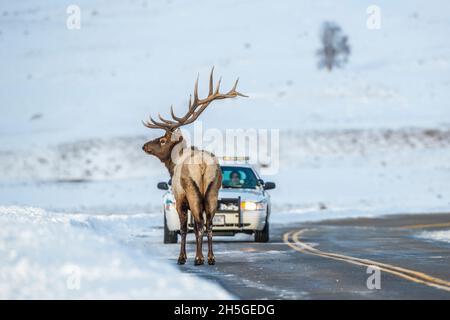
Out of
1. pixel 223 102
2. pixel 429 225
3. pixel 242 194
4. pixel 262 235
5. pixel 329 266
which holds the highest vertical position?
pixel 223 102

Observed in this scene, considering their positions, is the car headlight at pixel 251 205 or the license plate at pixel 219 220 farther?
the car headlight at pixel 251 205

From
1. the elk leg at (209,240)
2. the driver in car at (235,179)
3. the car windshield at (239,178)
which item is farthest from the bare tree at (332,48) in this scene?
the elk leg at (209,240)

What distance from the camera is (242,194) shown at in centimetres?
2403

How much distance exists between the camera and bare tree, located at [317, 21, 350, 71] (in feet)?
342

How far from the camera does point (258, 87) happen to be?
94.3 m

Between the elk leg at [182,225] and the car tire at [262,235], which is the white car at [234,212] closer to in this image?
the car tire at [262,235]

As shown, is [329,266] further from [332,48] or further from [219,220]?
[332,48]

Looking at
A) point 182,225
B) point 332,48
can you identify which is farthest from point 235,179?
point 332,48

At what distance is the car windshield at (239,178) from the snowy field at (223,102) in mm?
1943

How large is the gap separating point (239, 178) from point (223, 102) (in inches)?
2527

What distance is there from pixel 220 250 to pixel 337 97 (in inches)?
2718

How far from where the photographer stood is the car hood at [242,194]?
2391 cm

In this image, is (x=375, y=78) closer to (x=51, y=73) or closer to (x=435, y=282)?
(x=51, y=73)

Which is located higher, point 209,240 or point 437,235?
point 209,240
